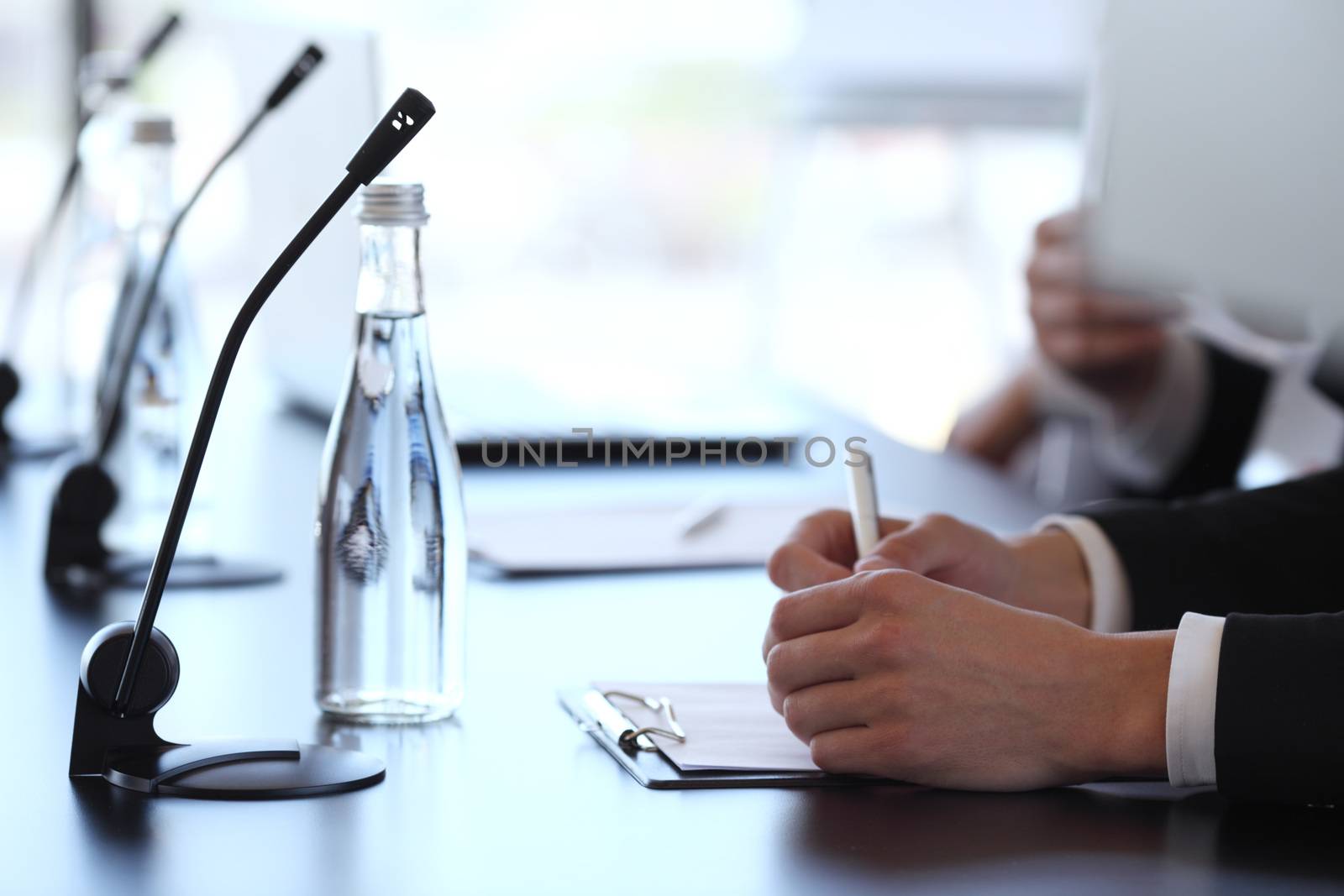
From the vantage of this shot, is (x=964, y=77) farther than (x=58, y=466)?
Yes

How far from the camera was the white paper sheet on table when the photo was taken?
761 mm

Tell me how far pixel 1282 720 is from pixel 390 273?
1.65ft

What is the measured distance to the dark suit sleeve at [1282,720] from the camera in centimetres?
71

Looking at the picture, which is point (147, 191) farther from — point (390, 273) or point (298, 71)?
point (390, 273)

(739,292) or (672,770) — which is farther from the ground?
(739,292)

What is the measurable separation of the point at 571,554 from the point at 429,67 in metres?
4.32

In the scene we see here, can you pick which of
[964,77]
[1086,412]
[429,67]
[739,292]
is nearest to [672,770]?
[1086,412]

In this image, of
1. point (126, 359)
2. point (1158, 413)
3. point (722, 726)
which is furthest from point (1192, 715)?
point (1158, 413)

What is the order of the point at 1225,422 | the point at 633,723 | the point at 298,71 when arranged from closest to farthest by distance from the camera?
the point at 633,723, the point at 298,71, the point at 1225,422

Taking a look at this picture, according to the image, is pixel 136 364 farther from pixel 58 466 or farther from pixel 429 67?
pixel 429 67

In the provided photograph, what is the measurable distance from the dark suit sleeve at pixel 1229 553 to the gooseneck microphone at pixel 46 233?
842 mm

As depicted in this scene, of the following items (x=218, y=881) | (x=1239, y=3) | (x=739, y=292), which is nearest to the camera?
(x=218, y=881)

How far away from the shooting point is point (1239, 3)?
179cm

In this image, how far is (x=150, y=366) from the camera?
1253mm
